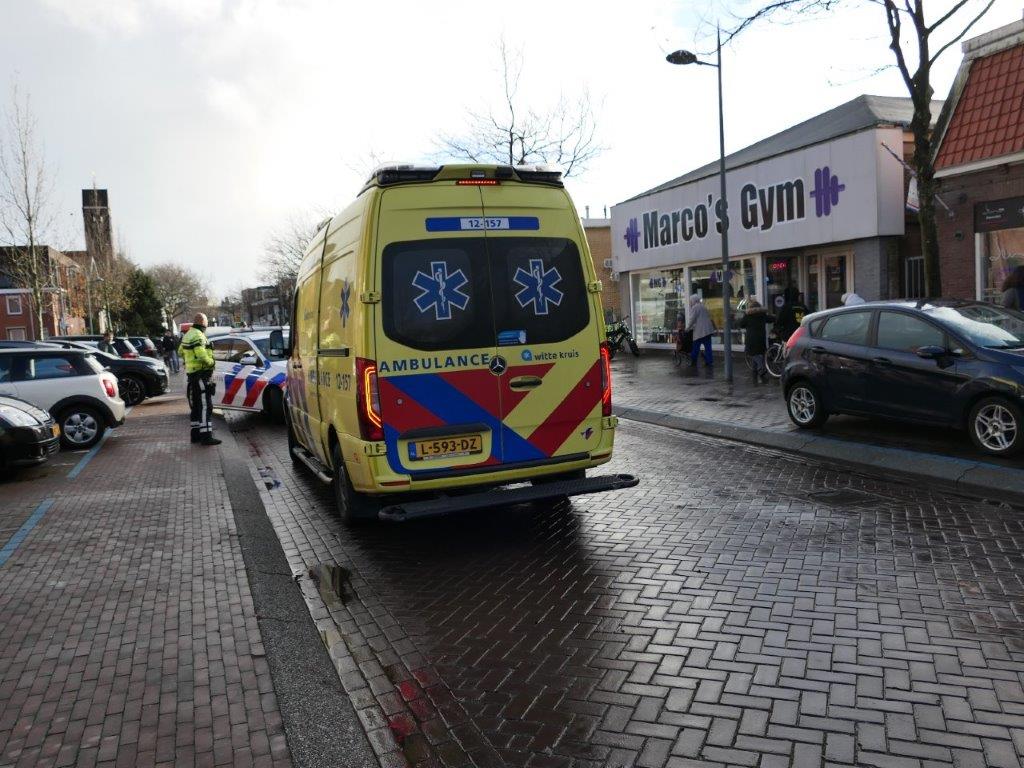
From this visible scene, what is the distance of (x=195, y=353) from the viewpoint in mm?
11781

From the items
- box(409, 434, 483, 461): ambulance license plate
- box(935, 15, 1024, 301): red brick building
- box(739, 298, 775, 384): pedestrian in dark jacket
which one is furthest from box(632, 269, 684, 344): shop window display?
box(409, 434, 483, 461): ambulance license plate

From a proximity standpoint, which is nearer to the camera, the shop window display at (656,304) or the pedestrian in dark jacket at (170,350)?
the shop window display at (656,304)

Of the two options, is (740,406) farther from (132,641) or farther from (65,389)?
(65,389)

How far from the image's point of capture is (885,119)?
1722cm

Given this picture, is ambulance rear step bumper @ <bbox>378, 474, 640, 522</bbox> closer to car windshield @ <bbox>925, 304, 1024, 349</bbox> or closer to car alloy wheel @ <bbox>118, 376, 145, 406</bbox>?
car windshield @ <bbox>925, 304, 1024, 349</bbox>

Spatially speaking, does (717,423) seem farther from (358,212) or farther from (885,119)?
(885,119)

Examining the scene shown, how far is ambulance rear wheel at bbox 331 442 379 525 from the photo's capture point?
6.30 metres

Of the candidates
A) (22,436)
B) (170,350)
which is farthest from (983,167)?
(170,350)

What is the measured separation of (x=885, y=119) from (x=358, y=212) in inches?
600

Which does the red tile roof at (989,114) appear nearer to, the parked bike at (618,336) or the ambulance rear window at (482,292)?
the parked bike at (618,336)

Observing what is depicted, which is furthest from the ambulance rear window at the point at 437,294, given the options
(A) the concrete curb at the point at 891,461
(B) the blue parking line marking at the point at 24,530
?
(A) the concrete curb at the point at 891,461

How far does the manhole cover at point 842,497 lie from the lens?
662 centimetres

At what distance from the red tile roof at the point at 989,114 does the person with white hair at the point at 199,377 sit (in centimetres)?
1329

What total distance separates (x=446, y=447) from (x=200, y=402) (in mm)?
7721
